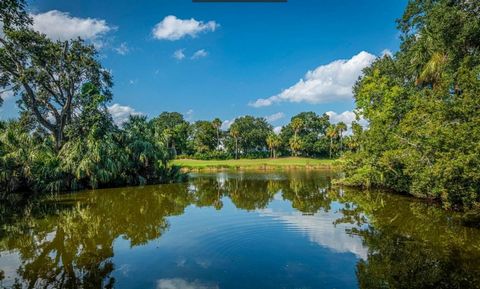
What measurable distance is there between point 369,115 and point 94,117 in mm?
22589

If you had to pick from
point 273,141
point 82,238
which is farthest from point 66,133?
point 273,141

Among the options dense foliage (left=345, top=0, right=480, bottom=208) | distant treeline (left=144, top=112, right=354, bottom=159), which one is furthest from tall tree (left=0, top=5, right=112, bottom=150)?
distant treeline (left=144, top=112, right=354, bottom=159)

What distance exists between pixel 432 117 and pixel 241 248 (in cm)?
1101

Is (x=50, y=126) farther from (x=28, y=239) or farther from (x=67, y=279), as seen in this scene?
(x=67, y=279)

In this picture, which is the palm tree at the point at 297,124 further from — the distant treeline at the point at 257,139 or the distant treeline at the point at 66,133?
the distant treeline at the point at 66,133

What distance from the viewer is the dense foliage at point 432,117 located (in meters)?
12.5

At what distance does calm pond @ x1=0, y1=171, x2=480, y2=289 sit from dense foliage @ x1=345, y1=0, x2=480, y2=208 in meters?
1.80

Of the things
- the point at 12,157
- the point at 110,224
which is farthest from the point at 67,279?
the point at 12,157

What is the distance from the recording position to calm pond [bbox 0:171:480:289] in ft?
22.7

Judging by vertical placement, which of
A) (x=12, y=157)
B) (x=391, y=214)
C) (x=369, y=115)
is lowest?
(x=391, y=214)

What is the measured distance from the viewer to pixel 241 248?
30.8 ft

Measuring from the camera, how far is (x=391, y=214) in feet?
46.4

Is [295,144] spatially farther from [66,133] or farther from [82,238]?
[82,238]

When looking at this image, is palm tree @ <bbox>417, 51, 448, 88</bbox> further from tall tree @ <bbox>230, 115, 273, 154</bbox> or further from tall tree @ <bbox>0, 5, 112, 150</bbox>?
tall tree @ <bbox>230, 115, 273, 154</bbox>
